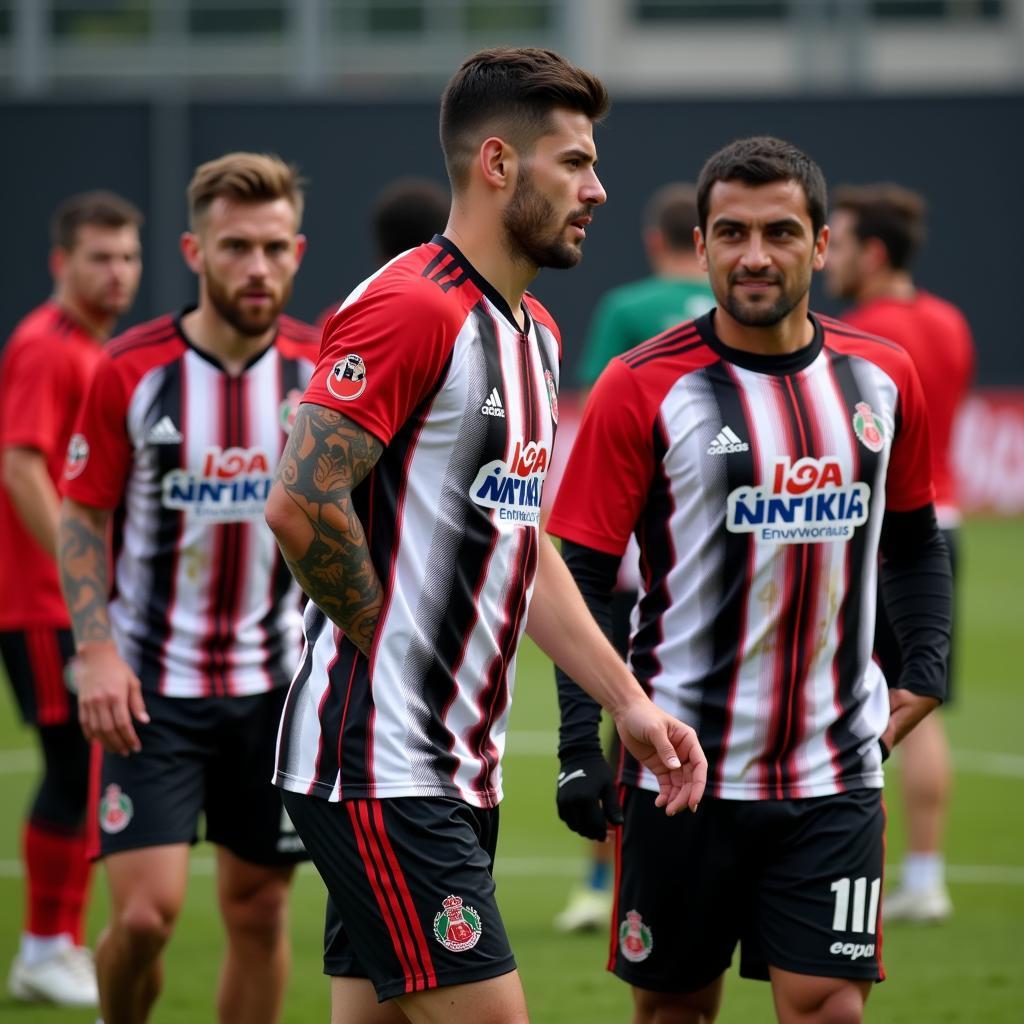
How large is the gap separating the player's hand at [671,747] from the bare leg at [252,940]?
1.77m

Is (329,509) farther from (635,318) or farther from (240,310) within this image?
(635,318)

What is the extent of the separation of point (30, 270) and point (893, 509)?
20.9 m

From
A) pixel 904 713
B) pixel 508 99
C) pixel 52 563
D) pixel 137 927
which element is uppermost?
pixel 508 99

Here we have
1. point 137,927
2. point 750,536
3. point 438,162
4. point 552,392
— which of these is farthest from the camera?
point 438,162

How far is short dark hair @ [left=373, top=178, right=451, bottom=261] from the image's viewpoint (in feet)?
21.4

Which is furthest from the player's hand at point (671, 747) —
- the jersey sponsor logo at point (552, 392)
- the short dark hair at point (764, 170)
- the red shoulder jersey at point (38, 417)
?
the red shoulder jersey at point (38, 417)

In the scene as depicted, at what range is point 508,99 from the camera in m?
3.53

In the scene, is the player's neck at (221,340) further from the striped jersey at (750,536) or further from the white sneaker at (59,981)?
the white sneaker at (59,981)

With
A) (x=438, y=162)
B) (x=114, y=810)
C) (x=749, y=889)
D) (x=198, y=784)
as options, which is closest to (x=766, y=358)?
(x=749, y=889)

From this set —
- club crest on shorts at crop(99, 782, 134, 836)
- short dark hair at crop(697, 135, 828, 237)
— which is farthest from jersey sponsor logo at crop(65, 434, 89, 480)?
short dark hair at crop(697, 135, 828, 237)

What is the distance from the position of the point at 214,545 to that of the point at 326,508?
72.2 inches

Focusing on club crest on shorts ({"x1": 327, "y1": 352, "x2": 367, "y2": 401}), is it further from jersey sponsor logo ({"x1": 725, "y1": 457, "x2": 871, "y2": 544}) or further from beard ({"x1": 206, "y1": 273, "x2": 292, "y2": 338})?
beard ({"x1": 206, "y1": 273, "x2": 292, "y2": 338})

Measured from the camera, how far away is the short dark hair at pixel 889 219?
7344 millimetres

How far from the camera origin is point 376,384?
3.34 m
